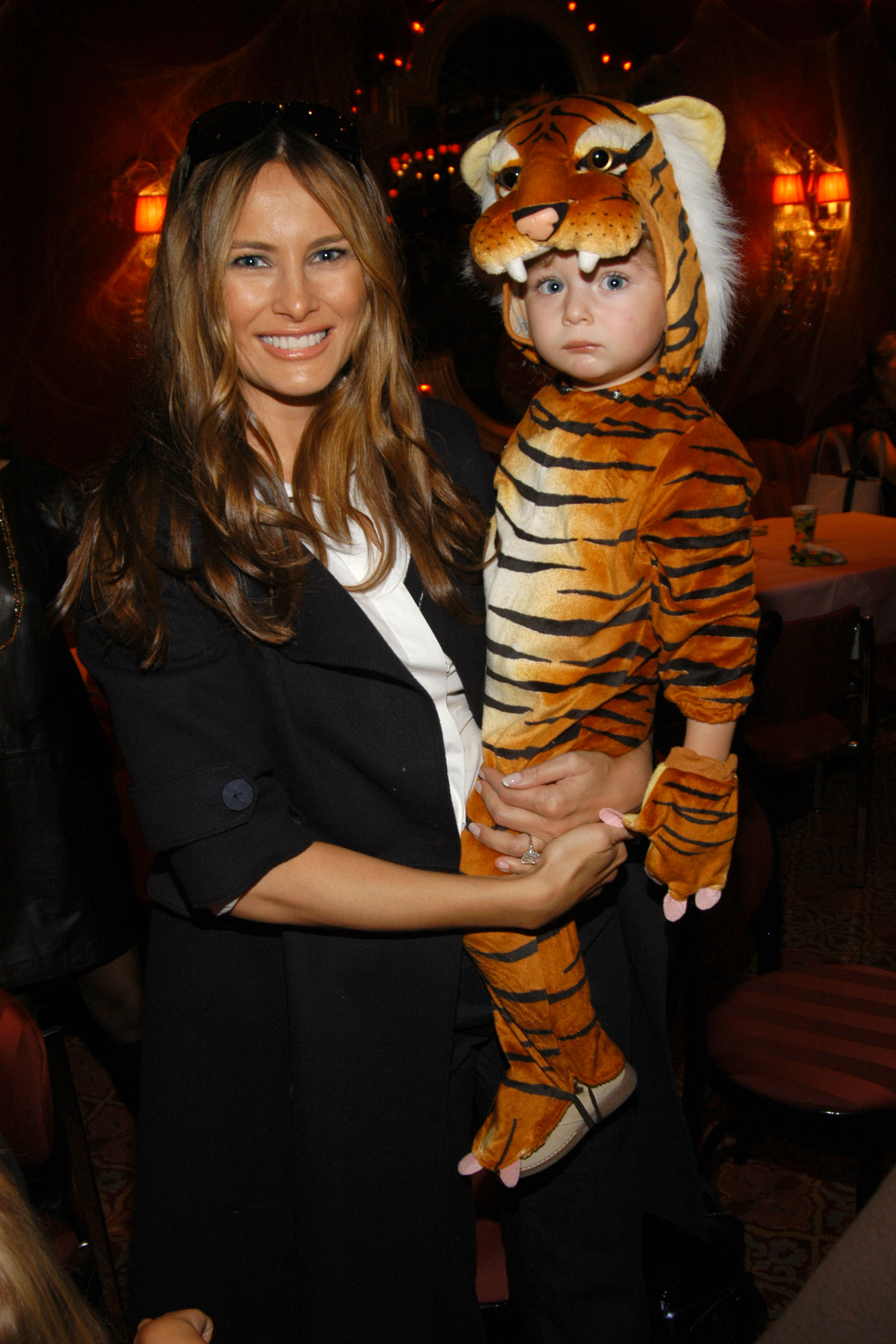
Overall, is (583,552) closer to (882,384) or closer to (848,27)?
(882,384)

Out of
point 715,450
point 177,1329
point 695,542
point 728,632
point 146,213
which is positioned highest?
point 146,213

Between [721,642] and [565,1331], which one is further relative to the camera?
[565,1331]

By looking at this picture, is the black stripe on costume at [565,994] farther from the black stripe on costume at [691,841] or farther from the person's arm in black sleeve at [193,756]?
the person's arm in black sleeve at [193,756]

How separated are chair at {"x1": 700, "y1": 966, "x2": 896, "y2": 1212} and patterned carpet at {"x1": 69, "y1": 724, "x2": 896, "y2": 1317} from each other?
32cm

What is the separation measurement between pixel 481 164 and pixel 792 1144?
7.81 ft

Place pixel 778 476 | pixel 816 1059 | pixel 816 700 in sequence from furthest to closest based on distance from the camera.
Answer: pixel 778 476 < pixel 816 700 < pixel 816 1059

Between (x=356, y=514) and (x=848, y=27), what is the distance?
25.4 feet

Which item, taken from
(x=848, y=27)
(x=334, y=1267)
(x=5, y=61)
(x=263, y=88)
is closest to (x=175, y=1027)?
(x=334, y=1267)

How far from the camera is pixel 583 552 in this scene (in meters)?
1.19

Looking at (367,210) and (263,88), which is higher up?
(263,88)

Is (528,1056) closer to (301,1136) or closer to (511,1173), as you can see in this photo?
(511,1173)

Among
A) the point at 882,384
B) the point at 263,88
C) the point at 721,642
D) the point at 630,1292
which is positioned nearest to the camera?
the point at 721,642

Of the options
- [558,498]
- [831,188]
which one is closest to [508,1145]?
[558,498]

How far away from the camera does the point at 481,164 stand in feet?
4.33
